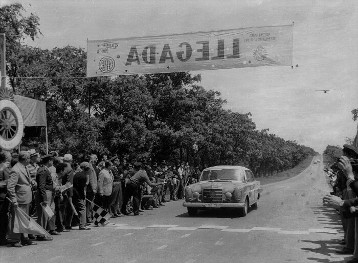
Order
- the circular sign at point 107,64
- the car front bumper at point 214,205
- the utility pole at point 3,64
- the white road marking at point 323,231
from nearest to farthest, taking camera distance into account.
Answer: the white road marking at point 323,231 → the car front bumper at point 214,205 → the utility pole at point 3,64 → the circular sign at point 107,64

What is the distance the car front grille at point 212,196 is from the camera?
15172 millimetres

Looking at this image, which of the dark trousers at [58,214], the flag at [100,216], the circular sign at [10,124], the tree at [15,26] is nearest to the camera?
the dark trousers at [58,214]

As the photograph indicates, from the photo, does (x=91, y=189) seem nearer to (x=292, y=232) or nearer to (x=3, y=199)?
(x=3, y=199)

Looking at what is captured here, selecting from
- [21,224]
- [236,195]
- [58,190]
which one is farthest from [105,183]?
[21,224]

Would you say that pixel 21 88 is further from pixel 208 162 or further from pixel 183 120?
pixel 208 162

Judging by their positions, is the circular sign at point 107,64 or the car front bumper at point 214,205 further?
the circular sign at point 107,64

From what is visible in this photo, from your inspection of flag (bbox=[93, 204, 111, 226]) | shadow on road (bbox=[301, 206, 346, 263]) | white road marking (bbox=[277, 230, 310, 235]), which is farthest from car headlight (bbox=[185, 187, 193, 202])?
shadow on road (bbox=[301, 206, 346, 263])

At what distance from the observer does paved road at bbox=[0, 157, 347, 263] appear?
8.43 m

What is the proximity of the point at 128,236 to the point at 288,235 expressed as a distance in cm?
380

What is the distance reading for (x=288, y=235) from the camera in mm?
11359

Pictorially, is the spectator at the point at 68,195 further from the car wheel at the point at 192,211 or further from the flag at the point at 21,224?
the car wheel at the point at 192,211

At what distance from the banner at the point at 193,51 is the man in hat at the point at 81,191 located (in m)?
5.47

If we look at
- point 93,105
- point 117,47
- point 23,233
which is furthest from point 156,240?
point 93,105

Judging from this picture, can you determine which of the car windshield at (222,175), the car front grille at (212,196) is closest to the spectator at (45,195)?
the car front grille at (212,196)
